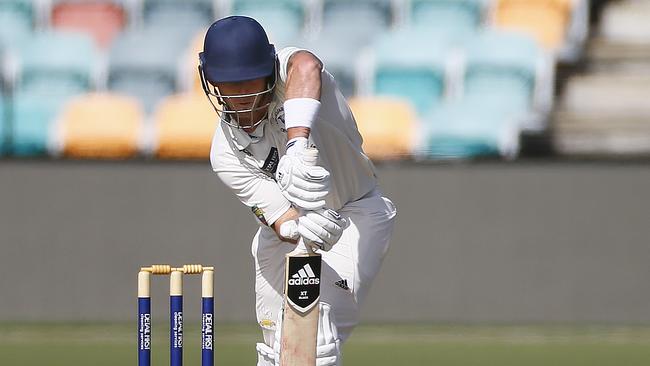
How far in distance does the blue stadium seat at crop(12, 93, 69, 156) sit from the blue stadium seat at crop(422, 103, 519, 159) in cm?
273

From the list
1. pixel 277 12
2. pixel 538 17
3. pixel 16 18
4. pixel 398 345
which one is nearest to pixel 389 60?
pixel 277 12

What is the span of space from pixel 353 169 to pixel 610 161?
4046 mm

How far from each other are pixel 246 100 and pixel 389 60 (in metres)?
5.85

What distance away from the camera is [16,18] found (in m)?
10.7

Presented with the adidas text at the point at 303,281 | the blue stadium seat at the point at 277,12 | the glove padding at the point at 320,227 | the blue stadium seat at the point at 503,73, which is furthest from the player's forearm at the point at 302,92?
the blue stadium seat at the point at 277,12

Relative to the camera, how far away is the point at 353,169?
176 inches

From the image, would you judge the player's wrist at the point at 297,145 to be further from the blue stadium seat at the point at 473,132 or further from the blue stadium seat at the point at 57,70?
the blue stadium seat at the point at 57,70

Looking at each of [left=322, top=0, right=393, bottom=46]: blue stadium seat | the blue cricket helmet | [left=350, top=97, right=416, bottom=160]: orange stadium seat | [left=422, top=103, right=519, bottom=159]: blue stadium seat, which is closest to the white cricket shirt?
the blue cricket helmet

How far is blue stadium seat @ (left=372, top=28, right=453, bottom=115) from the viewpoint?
977 cm

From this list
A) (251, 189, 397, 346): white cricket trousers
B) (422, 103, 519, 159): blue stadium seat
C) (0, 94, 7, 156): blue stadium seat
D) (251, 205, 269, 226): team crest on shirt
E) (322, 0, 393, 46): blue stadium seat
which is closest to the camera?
(251, 189, 397, 346): white cricket trousers

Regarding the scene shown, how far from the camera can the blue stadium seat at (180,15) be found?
34.7 ft

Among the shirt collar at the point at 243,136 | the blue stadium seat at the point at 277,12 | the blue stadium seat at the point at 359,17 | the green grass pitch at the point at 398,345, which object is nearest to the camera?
the shirt collar at the point at 243,136

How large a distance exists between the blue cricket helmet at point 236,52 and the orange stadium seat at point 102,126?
5.00m

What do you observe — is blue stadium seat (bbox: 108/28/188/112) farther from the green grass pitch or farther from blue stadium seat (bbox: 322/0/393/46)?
the green grass pitch
